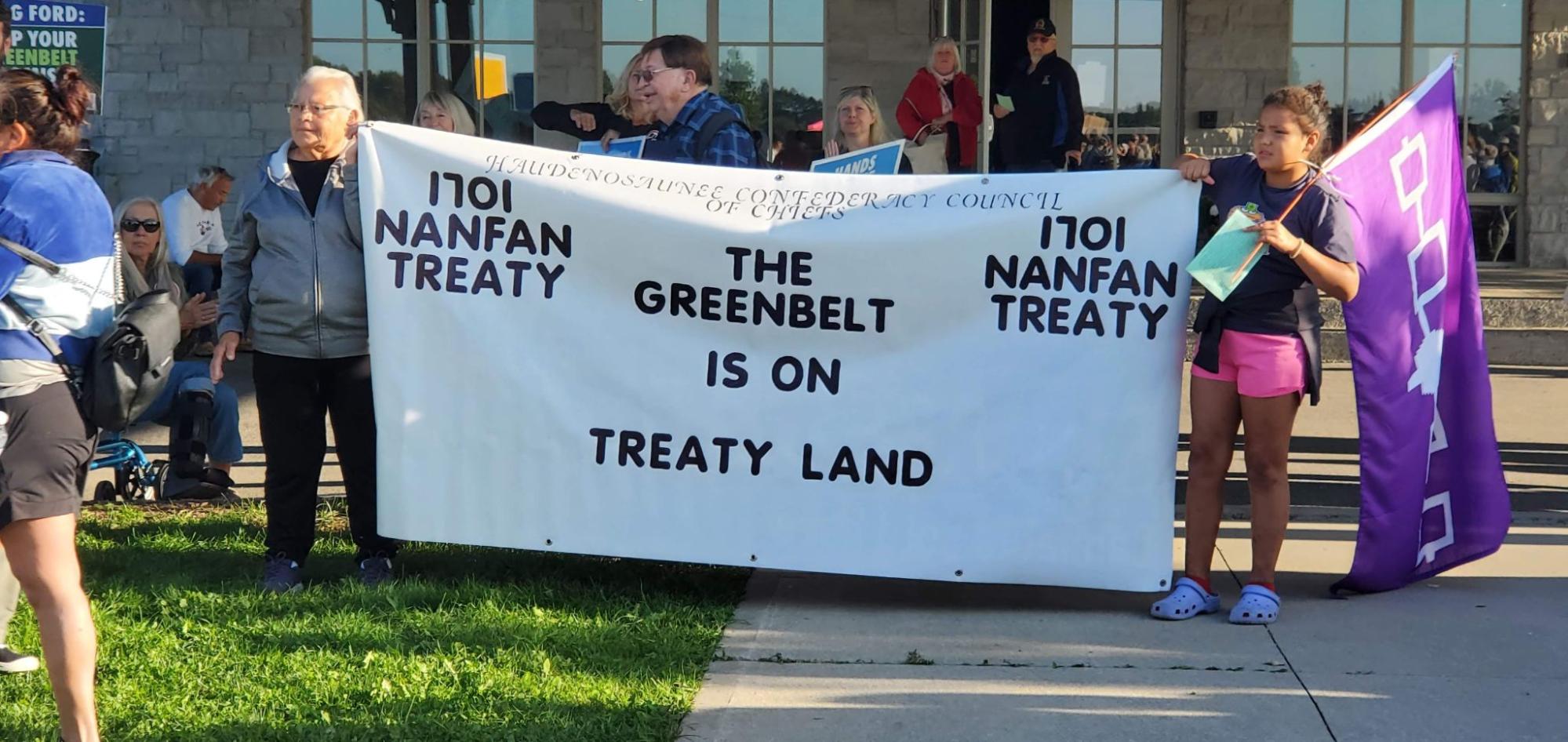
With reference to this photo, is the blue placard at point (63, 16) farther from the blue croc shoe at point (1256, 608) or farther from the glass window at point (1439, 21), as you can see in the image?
the glass window at point (1439, 21)

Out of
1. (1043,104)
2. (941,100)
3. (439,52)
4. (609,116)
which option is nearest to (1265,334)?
(609,116)

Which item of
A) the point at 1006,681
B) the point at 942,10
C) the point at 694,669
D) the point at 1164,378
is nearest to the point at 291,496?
the point at 694,669

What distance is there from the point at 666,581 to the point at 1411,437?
2431mm

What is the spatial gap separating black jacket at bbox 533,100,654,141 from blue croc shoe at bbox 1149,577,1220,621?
294cm

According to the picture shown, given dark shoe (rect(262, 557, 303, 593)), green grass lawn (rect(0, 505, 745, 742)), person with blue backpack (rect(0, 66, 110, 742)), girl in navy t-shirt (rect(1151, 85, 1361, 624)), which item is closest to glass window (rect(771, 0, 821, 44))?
green grass lawn (rect(0, 505, 745, 742))

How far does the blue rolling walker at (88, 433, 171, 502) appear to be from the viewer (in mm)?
6785

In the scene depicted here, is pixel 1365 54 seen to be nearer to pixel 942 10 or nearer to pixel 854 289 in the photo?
pixel 942 10

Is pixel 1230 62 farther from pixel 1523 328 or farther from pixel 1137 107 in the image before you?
pixel 1523 328

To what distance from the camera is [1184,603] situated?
5055 mm

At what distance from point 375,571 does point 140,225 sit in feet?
7.27

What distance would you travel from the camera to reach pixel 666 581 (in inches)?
216

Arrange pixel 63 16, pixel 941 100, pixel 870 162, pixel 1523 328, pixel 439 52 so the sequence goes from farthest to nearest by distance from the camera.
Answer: pixel 439 52 < pixel 1523 328 < pixel 941 100 < pixel 63 16 < pixel 870 162

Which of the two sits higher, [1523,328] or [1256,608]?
[1523,328]

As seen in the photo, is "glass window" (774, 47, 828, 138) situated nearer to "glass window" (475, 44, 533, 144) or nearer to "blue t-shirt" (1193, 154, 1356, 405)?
"glass window" (475, 44, 533, 144)
